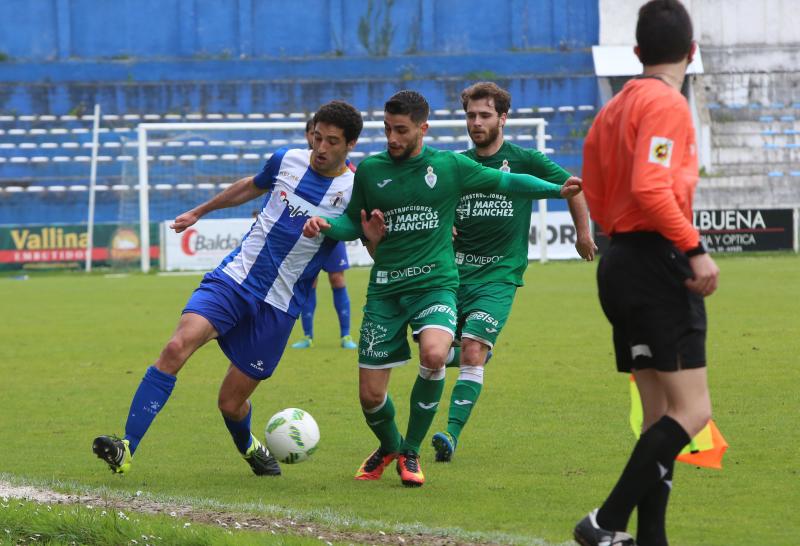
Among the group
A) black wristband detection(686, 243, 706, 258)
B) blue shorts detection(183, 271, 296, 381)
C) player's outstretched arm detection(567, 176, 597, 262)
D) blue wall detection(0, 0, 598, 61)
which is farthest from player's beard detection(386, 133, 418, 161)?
blue wall detection(0, 0, 598, 61)

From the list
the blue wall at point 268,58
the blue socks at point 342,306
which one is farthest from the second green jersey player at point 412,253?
the blue wall at point 268,58

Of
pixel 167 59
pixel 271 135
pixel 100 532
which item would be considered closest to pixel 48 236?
pixel 271 135

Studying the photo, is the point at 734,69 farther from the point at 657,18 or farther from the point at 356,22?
the point at 657,18

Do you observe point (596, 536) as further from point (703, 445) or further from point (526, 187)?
point (526, 187)

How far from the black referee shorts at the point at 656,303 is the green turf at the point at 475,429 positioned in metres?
0.95

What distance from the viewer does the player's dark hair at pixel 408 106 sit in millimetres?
6305

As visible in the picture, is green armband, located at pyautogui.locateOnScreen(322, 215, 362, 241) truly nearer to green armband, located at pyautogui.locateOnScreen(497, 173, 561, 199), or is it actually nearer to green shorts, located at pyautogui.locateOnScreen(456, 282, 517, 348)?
green armband, located at pyautogui.locateOnScreen(497, 173, 561, 199)

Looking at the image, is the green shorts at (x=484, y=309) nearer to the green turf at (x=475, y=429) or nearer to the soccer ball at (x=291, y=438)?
the green turf at (x=475, y=429)

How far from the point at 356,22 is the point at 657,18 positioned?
36.6 metres

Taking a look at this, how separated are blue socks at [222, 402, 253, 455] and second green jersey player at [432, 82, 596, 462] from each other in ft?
4.15

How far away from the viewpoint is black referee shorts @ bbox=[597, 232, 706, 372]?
4363 millimetres

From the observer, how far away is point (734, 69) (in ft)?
129

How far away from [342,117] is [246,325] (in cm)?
123

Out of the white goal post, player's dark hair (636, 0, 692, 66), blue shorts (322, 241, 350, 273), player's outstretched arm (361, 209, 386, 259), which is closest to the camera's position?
player's dark hair (636, 0, 692, 66)
